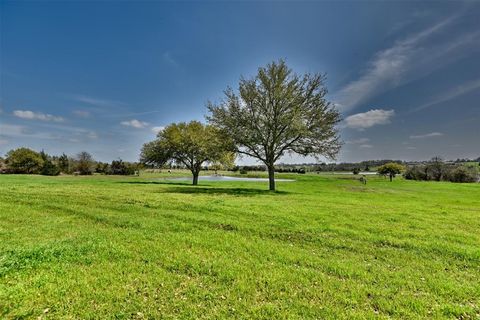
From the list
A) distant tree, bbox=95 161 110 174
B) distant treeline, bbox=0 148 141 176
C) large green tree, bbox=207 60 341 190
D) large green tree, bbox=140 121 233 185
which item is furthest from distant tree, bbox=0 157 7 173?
large green tree, bbox=207 60 341 190


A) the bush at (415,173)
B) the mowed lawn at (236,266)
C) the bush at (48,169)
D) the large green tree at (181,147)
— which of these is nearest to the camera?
the mowed lawn at (236,266)

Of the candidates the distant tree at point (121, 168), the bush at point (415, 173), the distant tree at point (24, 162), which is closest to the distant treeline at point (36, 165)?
the distant tree at point (24, 162)

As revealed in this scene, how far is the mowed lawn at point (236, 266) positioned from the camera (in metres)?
4.55

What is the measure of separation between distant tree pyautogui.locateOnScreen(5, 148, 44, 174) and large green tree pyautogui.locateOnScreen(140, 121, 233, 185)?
34.9 m

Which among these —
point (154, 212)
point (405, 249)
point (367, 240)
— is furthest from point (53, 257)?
point (405, 249)

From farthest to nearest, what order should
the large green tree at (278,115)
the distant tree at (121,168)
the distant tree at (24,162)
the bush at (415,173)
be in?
the distant tree at (121,168) → the bush at (415,173) → the distant tree at (24,162) → the large green tree at (278,115)

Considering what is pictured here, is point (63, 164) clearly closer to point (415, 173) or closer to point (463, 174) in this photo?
point (415, 173)

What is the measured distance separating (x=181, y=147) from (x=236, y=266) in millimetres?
29003

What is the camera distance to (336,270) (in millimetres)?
6137

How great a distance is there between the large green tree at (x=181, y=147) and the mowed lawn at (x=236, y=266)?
2261 centimetres

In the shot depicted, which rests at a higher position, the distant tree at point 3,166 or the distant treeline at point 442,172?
the distant tree at point 3,166

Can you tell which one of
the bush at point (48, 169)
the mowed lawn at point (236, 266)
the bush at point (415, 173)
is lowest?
the mowed lawn at point (236, 266)

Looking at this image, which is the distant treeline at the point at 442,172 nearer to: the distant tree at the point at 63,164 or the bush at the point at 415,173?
the bush at the point at 415,173

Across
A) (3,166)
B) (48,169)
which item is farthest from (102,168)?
(3,166)
